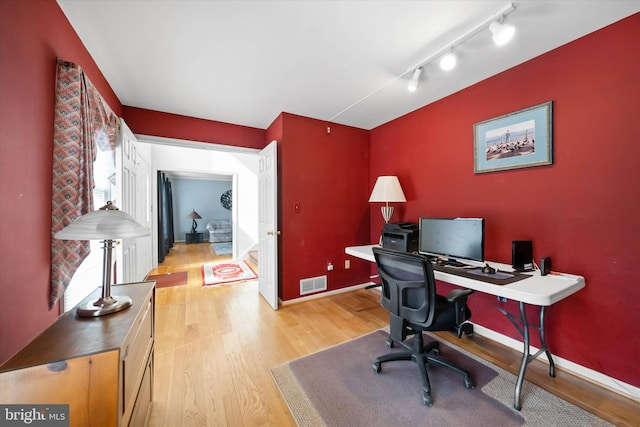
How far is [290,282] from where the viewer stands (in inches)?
118

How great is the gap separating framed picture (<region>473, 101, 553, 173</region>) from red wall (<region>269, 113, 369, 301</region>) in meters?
1.60

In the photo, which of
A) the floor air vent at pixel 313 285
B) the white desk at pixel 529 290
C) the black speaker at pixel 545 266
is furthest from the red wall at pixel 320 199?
the black speaker at pixel 545 266

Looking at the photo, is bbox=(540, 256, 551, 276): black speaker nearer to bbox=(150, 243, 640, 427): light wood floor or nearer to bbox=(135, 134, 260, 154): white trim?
bbox=(150, 243, 640, 427): light wood floor

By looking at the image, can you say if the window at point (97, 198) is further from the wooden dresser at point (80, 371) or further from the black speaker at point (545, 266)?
the black speaker at point (545, 266)

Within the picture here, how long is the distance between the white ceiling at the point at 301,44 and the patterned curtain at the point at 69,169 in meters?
0.52

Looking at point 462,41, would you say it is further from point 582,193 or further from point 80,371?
point 80,371

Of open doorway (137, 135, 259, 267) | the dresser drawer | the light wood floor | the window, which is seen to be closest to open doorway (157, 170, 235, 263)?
open doorway (137, 135, 259, 267)

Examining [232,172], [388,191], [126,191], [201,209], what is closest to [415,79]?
[388,191]

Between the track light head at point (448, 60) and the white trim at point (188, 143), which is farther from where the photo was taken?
the white trim at point (188, 143)

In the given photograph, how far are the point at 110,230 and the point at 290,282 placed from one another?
224cm

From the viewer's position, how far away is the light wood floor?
1434mm

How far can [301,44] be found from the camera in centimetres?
174

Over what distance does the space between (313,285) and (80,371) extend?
2543 millimetres

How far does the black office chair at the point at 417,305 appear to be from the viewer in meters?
1.52
